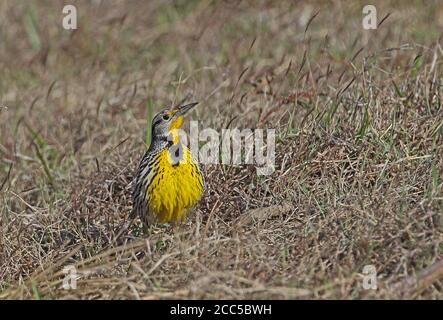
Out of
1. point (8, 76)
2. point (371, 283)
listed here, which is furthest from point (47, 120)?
point (371, 283)

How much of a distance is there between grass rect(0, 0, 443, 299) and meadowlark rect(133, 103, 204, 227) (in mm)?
133

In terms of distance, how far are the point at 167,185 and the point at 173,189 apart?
4cm

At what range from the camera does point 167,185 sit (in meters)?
5.04

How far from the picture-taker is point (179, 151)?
16.9 ft

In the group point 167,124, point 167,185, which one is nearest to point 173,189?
point 167,185

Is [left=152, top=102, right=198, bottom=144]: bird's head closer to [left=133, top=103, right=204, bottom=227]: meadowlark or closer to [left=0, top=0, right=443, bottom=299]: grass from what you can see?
[left=133, top=103, right=204, bottom=227]: meadowlark

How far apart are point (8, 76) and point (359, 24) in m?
2.74

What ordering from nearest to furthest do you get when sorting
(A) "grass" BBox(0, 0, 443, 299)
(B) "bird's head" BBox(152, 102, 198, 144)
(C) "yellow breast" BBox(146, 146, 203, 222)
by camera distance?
1. (A) "grass" BBox(0, 0, 443, 299)
2. (C) "yellow breast" BBox(146, 146, 203, 222)
3. (B) "bird's head" BBox(152, 102, 198, 144)

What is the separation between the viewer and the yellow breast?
16.4 ft

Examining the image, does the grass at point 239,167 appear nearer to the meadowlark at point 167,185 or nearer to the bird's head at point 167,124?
the meadowlark at point 167,185

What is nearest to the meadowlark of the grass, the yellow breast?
the yellow breast

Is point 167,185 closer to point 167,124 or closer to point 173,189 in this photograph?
point 173,189

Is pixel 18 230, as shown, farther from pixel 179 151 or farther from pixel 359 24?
pixel 359 24

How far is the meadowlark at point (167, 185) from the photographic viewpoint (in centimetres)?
502
